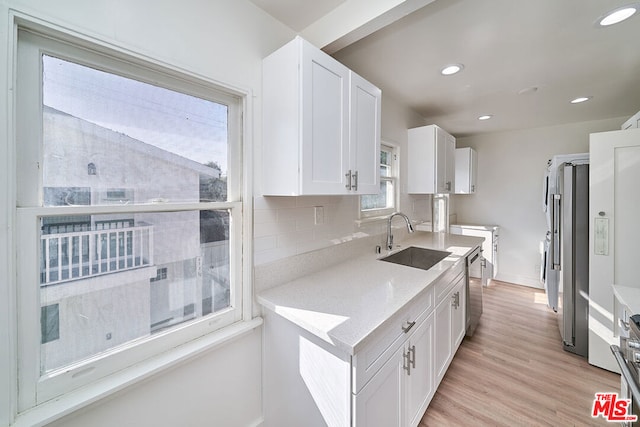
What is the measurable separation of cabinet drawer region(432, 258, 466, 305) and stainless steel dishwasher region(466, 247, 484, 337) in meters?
0.23

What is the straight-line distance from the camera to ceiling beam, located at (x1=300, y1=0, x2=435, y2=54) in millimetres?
1268

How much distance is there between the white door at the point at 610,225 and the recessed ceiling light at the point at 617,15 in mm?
798

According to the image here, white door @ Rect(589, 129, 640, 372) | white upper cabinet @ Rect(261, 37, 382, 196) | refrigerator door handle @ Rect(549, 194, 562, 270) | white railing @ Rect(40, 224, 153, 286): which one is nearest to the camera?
white railing @ Rect(40, 224, 153, 286)

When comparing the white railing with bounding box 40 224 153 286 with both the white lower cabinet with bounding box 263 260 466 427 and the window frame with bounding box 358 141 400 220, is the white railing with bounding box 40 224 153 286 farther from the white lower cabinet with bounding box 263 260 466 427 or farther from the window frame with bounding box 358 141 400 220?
the window frame with bounding box 358 141 400 220

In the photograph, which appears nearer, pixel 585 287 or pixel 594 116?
pixel 585 287

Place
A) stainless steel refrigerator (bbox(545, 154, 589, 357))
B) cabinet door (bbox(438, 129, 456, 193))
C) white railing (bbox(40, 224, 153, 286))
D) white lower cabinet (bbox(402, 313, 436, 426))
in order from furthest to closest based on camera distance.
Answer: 1. cabinet door (bbox(438, 129, 456, 193))
2. stainless steel refrigerator (bbox(545, 154, 589, 357))
3. white lower cabinet (bbox(402, 313, 436, 426))
4. white railing (bbox(40, 224, 153, 286))

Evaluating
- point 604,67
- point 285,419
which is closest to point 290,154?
point 285,419

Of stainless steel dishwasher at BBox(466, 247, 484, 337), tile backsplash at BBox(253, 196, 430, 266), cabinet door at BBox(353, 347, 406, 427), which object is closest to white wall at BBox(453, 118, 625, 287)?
stainless steel dishwasher at BBox(466, 247, 484, 337)

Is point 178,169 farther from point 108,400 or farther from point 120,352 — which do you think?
point 108,400

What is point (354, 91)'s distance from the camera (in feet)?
4.95

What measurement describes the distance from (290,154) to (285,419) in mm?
1367

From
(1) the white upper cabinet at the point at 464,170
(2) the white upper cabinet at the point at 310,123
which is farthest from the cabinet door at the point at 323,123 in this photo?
(1) the white upper cabinet at the point at 464,170

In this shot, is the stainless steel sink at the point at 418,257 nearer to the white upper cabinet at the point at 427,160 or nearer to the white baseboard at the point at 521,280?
the white upper cabinet at the point at 427,160

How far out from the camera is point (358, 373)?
962 millimetres
